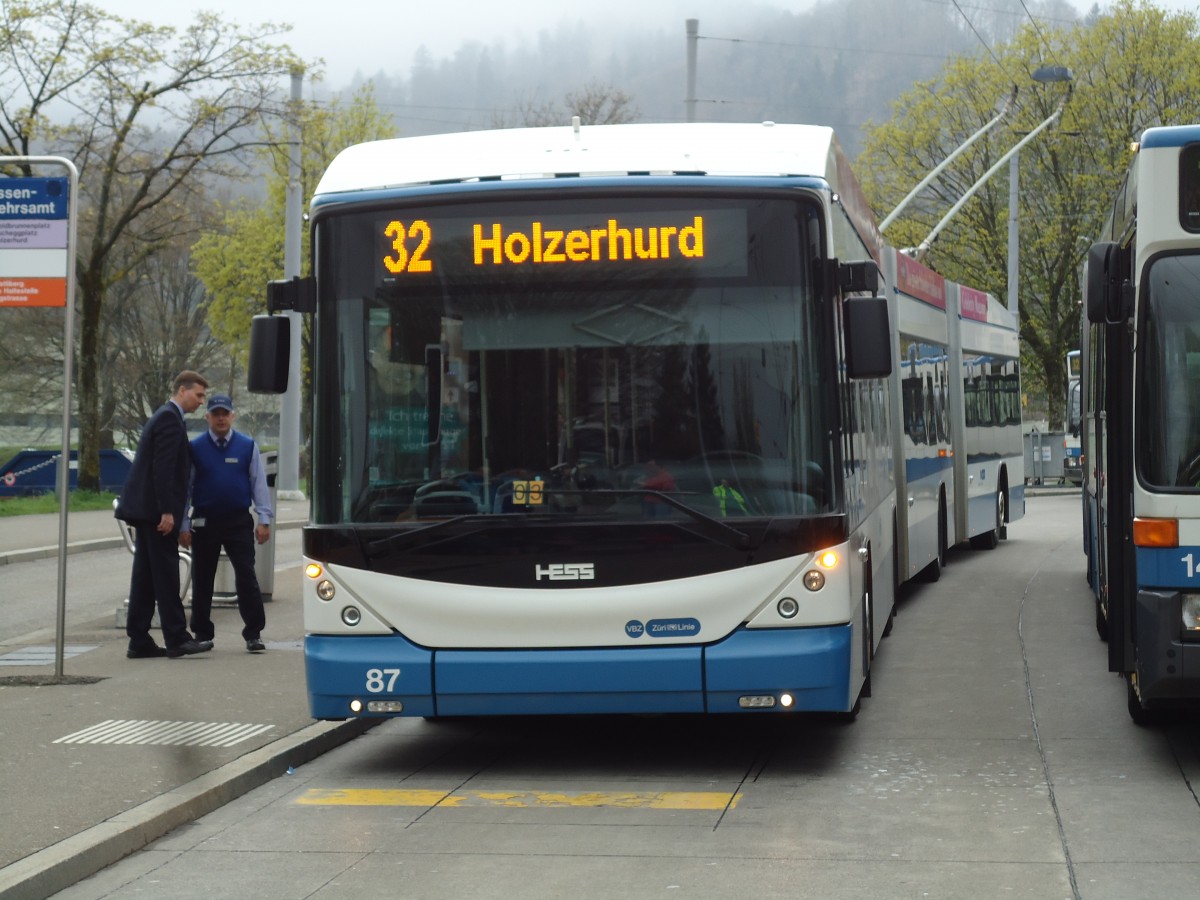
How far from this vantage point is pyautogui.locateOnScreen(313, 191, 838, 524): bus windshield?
8242 millimetres

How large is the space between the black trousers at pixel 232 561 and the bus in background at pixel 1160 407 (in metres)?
6.14

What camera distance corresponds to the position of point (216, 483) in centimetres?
1242

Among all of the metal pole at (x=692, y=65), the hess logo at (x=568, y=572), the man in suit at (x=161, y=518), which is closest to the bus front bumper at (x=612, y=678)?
the hess logo at (x=568, y=572)

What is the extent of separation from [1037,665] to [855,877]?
20.5 feet

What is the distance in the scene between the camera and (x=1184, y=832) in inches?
279

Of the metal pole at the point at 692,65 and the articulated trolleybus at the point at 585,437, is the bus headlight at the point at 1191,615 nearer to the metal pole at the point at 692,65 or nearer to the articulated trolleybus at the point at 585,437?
the articulated trolleybus at the point at 585,437

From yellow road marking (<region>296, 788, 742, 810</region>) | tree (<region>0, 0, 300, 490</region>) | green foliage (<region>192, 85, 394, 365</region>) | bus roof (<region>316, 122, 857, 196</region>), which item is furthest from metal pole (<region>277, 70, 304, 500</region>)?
yellow road marking (<region>296, 788, 742, 810</region>)

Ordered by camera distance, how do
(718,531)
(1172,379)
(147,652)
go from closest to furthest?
(1172,379) < (718,531) < (147,652)

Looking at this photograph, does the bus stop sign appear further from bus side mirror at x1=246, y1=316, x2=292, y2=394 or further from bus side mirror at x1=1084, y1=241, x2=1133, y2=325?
bus side mirror at x1=1084, y1=241, x2=1133, y2=325

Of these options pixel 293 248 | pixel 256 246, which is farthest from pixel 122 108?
pixel 256 246

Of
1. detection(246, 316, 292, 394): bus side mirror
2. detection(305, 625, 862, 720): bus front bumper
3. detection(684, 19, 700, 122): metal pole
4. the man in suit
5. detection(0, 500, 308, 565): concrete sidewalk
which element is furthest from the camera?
detection(684, 19, 700, 122): metal pole

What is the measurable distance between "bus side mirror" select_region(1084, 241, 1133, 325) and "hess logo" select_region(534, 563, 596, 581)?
2535 millimetres

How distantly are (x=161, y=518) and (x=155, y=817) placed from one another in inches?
194

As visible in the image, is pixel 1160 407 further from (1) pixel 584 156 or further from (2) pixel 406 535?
(2) pixel 406 535
